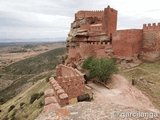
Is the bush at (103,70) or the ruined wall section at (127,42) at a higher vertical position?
the ruined wall section at (127,42)

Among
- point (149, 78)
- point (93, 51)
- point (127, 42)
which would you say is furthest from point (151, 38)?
point (93, 51)

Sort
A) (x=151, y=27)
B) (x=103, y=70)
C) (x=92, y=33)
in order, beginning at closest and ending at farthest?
(x=103, y=70), (x=151, y=27), (x=92, y=33)

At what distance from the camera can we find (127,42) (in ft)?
77.7

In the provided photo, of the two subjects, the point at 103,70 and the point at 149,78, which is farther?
the point at 103,70

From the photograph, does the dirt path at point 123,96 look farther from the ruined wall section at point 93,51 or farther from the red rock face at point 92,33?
the red rock face at point 92,33

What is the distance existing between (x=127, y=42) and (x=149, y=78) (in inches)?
276

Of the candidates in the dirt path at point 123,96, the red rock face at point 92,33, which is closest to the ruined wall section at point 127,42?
the red rock face at point 92,33

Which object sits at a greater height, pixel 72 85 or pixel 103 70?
pixel 103 70

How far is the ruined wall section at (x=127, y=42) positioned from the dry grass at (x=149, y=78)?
118 inches

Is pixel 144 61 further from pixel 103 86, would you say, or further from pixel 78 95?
pixel 78 95

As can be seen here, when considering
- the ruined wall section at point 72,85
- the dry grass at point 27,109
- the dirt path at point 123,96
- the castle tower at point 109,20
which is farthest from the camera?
the castle tower at point 109,20

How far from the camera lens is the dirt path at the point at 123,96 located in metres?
15.3

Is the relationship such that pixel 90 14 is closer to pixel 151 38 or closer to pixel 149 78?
pixel 151 38

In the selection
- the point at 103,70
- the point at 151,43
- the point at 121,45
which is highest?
the point at 151,43
